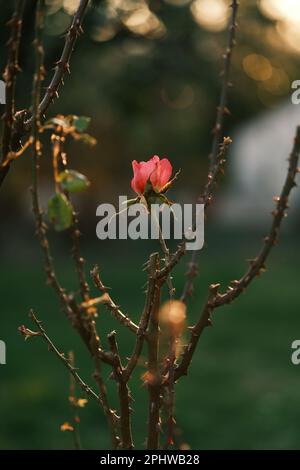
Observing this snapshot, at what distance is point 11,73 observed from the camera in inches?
52.1

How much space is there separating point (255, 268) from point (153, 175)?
0.79ft

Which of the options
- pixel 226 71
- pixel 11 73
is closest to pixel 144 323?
pixel 11 73

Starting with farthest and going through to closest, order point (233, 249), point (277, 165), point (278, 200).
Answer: point (277, 165)
point (233, 249)
point (278, 200)

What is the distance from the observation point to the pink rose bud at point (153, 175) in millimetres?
1400

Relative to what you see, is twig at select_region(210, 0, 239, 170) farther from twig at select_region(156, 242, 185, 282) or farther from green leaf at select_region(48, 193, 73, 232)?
green leaf at select_region(48, 193, 73, 232)

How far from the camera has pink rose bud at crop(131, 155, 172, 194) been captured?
4.59 feet

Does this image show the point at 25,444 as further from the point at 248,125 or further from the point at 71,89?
the point at 248,125

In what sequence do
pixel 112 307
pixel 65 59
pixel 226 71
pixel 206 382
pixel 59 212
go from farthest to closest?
pixel 206 382 < pixel 226 71 < pixel 65 59 < pixel 112 307 < pixel 59 212

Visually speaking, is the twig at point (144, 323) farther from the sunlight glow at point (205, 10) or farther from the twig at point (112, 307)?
the sunlight glow at point (205, 10)

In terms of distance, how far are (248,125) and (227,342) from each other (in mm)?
21304

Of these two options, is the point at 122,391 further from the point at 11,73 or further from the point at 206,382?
the point at 206,382

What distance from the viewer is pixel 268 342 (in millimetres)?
8109

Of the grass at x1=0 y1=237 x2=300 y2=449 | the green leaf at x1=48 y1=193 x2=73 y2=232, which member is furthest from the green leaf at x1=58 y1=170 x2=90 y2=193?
the grass at x1=0 y1=237 x2=300 y2=449
